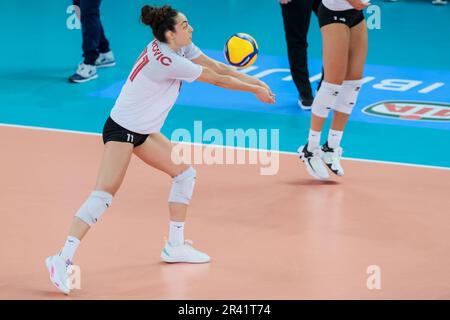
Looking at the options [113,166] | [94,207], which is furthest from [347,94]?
[94,207]

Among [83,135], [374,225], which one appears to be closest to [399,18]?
[83,135]

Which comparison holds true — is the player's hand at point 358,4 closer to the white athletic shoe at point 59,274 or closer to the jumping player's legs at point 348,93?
the jumping player's legs at point 348,93

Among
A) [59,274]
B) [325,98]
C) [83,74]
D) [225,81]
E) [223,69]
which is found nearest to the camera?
[59,274]

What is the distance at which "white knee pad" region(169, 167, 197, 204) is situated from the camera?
6.18 metres

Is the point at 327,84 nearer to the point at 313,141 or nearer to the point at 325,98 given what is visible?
the point at 325,98

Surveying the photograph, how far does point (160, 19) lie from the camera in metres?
5.95

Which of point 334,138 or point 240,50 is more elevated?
point 240,50

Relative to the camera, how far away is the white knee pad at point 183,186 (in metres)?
6.18

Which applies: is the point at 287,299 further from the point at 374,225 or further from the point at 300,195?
the point at 300,195

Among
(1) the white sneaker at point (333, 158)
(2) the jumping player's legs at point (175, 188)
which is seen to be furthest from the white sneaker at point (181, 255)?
(1) the white sneaker at point (333, 158)

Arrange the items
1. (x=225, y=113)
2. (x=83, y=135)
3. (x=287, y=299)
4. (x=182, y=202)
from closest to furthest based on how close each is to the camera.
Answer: (x=287, y=299)
(x=182, y=202)
(x=83, y=135)
(x=225, y=113)

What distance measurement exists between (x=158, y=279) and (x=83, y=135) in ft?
11.0

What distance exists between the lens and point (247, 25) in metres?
13.5

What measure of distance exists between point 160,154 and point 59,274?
1.02 metres
